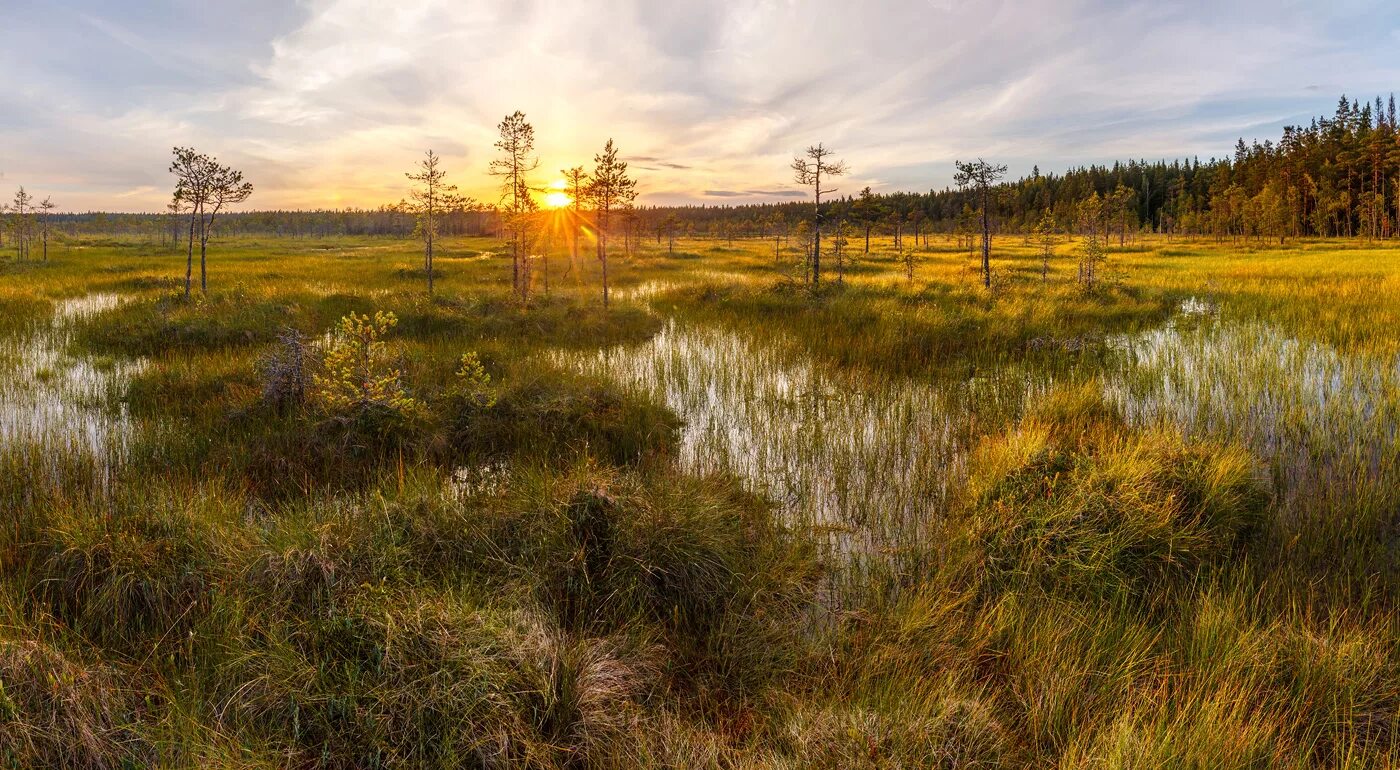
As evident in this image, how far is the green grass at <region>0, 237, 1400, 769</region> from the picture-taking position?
2844mm

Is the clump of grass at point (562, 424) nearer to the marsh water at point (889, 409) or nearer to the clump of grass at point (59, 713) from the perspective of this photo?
the marsh water at point (889, 409)

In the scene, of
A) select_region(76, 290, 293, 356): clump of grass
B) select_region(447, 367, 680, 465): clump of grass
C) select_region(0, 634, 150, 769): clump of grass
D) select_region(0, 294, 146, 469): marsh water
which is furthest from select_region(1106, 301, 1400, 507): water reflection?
select_region(76, 290, 293, 356): clump of grass

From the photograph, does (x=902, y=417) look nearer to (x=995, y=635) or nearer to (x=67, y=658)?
(x=995, y=635)

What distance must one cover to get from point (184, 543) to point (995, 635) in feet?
18.5

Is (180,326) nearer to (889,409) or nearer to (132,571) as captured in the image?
(132,571)

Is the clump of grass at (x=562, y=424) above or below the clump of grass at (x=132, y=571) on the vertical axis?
above

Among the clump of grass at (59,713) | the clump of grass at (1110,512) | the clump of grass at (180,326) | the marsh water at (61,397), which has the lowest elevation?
the clump of grass at (59,713)

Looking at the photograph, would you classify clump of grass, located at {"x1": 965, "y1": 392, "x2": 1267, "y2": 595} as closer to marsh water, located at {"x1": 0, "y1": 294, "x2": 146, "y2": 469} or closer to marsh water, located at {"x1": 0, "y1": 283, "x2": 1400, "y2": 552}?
marsh water, located at {"x1": 0, "y1": 283, "x2": 1400, "y2": 552}

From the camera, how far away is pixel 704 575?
432 centimetres


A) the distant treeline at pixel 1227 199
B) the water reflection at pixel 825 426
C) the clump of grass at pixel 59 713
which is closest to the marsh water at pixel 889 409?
the water reflection at pixel 825 426

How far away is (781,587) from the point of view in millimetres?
4445

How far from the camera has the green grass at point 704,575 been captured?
9.33 ft

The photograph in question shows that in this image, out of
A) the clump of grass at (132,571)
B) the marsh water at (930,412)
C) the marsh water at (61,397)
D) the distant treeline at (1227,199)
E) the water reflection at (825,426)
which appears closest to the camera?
the clump of grass at (132,571)

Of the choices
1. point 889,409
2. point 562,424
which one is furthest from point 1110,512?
point 562,424
